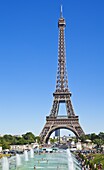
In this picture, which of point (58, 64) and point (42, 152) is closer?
point (42, 152)

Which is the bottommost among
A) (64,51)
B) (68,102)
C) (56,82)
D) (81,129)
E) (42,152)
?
(42,152)

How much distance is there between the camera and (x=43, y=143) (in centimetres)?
7831

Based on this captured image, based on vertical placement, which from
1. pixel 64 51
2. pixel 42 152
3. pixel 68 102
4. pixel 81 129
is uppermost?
pixel 64 51

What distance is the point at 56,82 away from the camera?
83.1 meters

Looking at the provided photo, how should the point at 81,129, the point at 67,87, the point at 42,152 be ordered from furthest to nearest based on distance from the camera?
the point at 67,87 → the point at 81,129 → the point at 42,152

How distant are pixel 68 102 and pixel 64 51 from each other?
13.0 metres

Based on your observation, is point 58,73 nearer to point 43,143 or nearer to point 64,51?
point 64,51

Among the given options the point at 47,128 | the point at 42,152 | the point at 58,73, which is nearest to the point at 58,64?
the point at 58,73

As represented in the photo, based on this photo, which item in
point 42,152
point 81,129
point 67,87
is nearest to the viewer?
point 42,152

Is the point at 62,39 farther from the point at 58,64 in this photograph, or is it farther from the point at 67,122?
the point at 67,122

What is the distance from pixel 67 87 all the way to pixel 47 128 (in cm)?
1102

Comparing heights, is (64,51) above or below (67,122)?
above

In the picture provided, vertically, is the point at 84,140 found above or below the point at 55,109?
below

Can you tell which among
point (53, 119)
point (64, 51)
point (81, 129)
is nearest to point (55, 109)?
point (53, 119)
